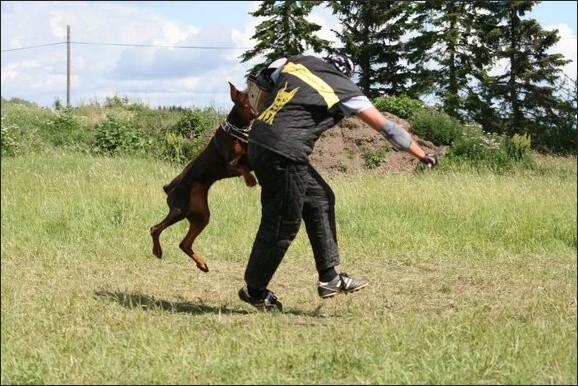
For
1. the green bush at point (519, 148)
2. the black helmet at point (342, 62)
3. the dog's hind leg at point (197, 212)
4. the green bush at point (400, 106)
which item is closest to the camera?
the black helmet at point (342, 62)

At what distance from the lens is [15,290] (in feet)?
19.4

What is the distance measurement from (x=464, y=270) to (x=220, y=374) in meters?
4.13

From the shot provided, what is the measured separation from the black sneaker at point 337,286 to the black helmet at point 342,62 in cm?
150

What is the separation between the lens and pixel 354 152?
1694cm

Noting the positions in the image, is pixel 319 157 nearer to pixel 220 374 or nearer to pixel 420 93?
pixel 420 93

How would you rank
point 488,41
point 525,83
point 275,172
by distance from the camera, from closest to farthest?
point 275,172, point 525,83, point 488,41

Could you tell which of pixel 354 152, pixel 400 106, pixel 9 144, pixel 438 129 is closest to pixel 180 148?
pixel 354 152

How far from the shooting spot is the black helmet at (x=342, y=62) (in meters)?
5.33

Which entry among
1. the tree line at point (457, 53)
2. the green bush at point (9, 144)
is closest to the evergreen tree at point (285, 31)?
the tree line at point (457, 53)

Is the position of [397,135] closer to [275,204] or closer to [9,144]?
[275,204]

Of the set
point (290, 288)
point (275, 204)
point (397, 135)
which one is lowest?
point (290, 288)

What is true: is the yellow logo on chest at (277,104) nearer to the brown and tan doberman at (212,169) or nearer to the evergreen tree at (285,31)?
the brown and tan doberman at (212,169)

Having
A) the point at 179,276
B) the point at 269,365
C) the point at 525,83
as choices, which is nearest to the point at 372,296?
the point at 179,276

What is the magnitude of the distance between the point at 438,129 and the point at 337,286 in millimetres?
12396
